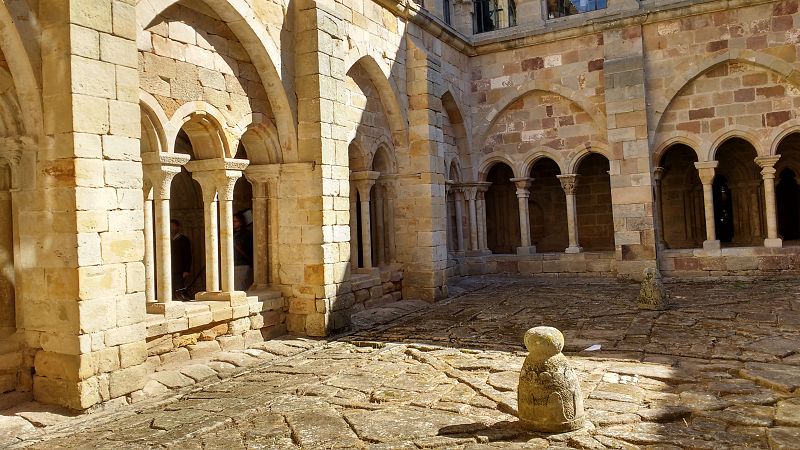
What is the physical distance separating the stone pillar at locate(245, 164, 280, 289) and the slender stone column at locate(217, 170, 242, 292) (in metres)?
0.64

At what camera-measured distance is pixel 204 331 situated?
237 inches

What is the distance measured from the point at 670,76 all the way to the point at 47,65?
9.60 metres

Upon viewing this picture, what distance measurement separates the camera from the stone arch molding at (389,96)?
8781mm

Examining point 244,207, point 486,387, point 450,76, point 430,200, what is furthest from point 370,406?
point 450,76

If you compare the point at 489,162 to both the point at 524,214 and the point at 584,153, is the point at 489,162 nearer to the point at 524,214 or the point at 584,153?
the point at 524,214

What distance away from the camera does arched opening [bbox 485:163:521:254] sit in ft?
48.1

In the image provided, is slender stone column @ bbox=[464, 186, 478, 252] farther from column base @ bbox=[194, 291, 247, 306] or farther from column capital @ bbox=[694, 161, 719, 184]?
column base @ bbox=[194, 291, 247, 306]

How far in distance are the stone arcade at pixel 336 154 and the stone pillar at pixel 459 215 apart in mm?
70

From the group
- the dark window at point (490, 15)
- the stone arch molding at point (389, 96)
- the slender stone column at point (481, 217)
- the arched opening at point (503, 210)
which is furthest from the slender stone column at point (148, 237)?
the arched opening at point (503, 210)

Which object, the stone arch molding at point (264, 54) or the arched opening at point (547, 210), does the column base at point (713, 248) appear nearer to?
the arched opening at point (547, 210)

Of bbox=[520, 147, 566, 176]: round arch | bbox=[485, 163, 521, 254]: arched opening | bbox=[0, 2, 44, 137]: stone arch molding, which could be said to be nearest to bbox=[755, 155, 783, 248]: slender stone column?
bbox=[520, 147, 566, 176]: round arch

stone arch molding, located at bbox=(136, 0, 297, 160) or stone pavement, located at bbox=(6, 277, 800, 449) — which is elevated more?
stone arch molding, located at bbox=(136, 0, 297, 160)

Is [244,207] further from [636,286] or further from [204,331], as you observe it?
[636,286]

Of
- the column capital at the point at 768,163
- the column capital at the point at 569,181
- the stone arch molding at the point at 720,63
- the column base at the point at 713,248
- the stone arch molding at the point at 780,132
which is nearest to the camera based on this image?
the stone arch molding at the point at 720,63
